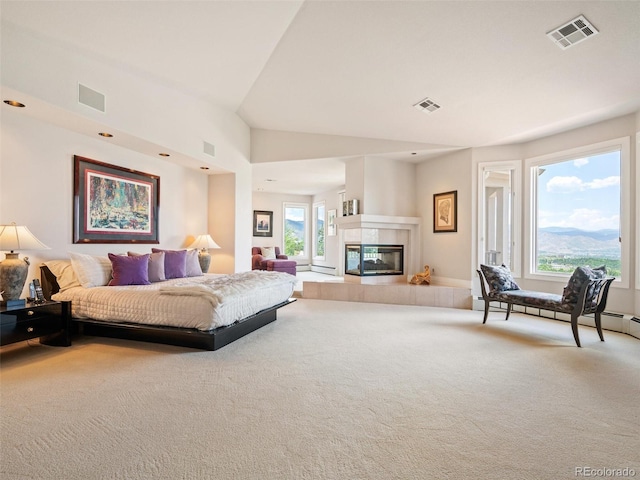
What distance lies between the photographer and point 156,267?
15.0 ft

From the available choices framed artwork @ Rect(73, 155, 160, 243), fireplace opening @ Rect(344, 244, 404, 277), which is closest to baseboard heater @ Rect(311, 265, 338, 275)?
fireplace opening @ Rect(344, 244, 404, 277)

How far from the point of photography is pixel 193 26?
11.9 feet

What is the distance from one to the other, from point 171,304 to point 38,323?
121cm

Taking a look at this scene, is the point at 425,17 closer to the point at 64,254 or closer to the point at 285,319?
the point at 285,319

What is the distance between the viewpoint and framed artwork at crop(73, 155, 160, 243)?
4.28 metres

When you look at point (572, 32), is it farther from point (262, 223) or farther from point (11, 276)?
point (262, 223)

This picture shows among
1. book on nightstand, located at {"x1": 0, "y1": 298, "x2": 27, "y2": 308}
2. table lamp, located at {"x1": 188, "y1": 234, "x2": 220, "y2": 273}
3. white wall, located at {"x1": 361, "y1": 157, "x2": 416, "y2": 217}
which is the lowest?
book on nightstand, located at {"x1": 0, "y1": 298, "x2": 27, "y2": 308}

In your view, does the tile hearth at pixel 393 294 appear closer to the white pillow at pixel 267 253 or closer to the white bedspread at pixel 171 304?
the white bedspread at pixel 171 304

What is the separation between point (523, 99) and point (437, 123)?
122cm

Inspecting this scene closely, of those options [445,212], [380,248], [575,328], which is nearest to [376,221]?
[380,248]

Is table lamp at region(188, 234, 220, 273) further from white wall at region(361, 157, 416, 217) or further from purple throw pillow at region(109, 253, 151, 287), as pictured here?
white wall at region(361, 157, 416, 217)

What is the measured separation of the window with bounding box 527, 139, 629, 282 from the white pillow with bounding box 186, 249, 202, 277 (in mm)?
5144

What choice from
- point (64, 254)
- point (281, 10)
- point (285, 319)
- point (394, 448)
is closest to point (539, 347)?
point (394, 448)

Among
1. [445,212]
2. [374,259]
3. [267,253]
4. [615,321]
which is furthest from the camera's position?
[267,253]
